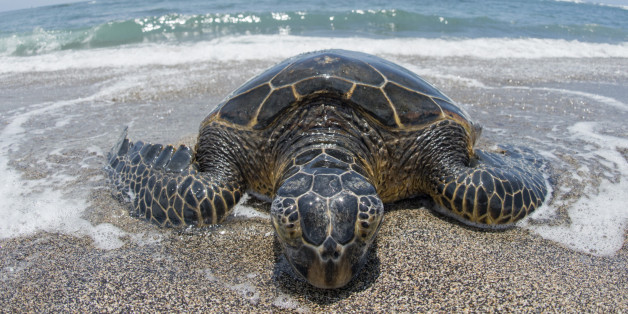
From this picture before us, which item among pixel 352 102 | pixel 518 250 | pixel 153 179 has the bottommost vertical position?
pixel 518 250

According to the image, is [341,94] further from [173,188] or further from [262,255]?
[173,188]

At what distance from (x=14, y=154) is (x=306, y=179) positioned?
3889 millimetres

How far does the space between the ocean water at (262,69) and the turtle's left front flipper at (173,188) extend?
0.73 ft

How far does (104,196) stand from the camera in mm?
3414

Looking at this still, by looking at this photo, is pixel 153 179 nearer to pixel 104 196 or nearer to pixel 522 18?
pixel 104 196

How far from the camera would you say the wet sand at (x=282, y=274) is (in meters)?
2.17

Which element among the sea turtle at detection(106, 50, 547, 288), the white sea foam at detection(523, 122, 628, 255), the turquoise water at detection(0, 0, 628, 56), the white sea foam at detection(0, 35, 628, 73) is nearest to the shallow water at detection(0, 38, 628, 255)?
the white sea foam at detection(523, 122, 628, 255)

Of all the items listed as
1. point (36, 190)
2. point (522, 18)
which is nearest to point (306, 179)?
point (36, 190)

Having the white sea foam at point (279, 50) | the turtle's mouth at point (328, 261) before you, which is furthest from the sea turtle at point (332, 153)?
the white sea foam at point (279, 50)

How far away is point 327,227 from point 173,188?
1426mm

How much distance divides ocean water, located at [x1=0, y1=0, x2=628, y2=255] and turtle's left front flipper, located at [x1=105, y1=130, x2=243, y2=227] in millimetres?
221

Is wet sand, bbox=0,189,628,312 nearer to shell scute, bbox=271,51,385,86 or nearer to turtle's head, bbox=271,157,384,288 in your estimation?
turtle's head, bbox=271,157,384,288

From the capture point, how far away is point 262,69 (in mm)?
8586

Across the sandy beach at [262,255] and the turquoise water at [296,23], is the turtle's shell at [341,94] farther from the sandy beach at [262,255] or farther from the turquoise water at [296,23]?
the turquoise water at [296,23]
